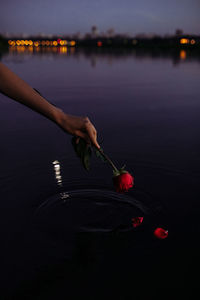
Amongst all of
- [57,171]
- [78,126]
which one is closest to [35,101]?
[78,126]

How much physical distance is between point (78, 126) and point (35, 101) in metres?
0.35

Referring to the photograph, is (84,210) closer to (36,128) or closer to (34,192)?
(34,192)

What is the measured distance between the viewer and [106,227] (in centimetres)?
388

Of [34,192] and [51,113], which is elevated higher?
[51,113]

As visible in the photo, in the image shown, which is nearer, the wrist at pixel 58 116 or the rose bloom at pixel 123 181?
the wrist at pixel 58 116

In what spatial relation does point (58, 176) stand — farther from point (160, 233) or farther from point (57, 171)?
point (160, 233)

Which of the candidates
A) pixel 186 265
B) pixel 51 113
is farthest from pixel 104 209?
pixel 51 113

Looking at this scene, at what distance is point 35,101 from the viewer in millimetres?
2068

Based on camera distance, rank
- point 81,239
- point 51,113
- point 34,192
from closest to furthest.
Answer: point 51,113, point 81,239, point 34,192

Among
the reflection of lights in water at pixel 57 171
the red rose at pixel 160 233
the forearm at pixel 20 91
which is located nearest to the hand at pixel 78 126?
the forearm at pixel 20 91

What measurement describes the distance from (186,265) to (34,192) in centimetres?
251

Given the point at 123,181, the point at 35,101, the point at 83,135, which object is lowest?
the point at 123,181

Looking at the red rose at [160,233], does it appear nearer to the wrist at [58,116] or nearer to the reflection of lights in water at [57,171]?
the reflection of lights in water at [57,171]

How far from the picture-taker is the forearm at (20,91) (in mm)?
1998
